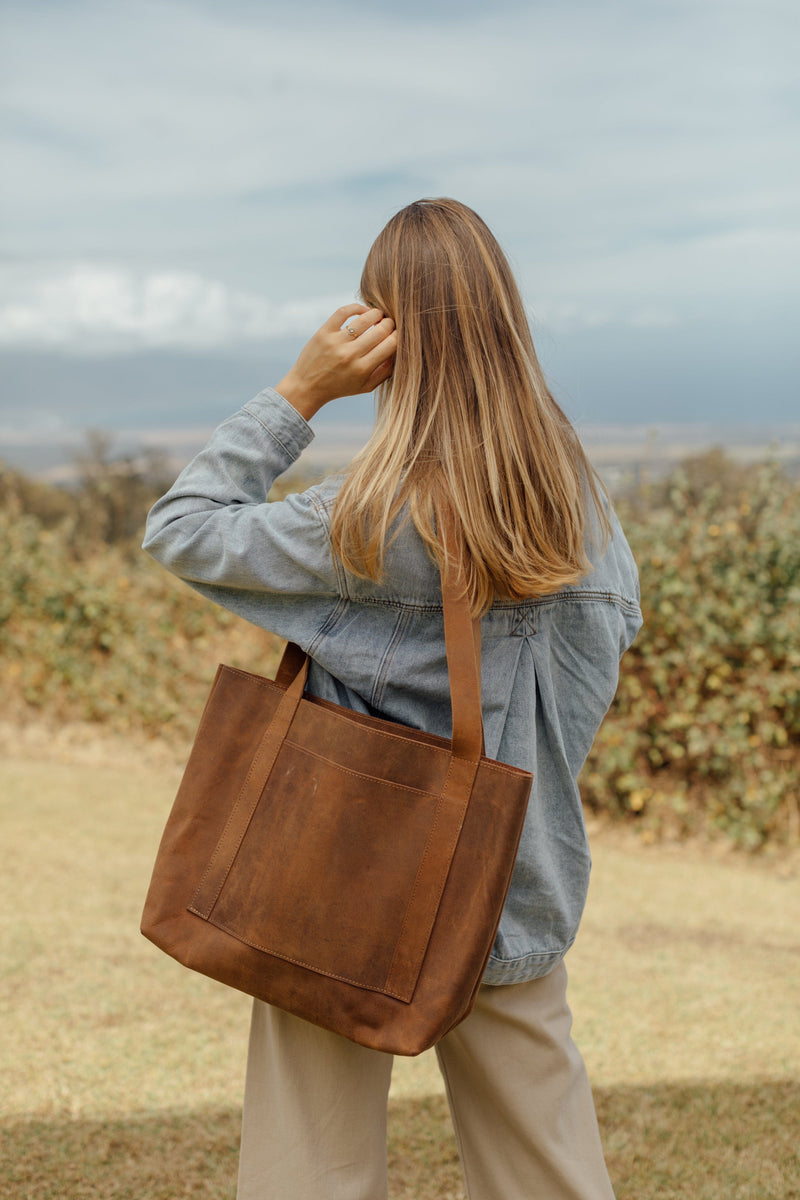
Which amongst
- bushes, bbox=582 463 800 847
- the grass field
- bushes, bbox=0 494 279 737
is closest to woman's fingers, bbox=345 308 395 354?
the grass field

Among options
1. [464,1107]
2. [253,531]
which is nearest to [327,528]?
[253,531]

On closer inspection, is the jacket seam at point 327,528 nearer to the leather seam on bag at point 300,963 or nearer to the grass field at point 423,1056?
the leather seam on bag at point 300,963

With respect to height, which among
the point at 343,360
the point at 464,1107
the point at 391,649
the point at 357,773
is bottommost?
the point at 464,1107

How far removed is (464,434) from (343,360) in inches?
8.8

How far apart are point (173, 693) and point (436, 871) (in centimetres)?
541

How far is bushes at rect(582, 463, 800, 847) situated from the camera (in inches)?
183

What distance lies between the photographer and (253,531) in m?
1.45

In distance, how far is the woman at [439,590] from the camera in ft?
4.69

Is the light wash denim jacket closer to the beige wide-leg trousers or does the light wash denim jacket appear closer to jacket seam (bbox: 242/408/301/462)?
jacket seam (bbox: 242/408/301/462)

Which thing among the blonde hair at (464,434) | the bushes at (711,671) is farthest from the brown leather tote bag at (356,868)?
the bushes at (711,671)

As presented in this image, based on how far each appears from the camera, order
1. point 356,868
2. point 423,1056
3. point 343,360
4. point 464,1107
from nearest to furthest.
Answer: point 356,868, point 343,360, point 464,1107, point 423,1056

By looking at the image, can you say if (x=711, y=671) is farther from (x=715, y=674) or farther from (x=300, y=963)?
(x=300, y=963)

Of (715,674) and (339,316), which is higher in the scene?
(339,316)

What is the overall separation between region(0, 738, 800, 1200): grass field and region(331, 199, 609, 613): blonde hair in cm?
177
